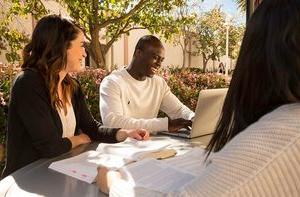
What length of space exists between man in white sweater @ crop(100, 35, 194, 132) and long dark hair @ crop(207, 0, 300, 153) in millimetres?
1622

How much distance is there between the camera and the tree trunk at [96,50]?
6129 millimetres

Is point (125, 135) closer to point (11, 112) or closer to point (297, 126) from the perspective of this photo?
point (11, 112)

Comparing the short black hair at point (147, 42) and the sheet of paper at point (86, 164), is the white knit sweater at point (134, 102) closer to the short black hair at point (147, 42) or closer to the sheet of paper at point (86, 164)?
the short black hair at point (147, 42)

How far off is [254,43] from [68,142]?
119 cm

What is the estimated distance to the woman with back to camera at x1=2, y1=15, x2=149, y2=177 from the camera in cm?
179

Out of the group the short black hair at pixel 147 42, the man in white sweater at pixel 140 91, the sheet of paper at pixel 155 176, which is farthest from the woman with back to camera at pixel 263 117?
the short black hair at pixel 147 42

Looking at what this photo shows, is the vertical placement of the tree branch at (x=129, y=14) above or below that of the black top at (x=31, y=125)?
above

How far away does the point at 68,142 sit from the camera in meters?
1.79

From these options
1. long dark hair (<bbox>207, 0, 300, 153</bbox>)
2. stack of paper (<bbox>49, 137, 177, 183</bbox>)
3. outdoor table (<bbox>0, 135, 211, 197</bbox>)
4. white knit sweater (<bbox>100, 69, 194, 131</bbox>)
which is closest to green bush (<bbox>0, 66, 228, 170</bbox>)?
white knit sweater (<bbox>100, 69, 194, 131</bbox>)

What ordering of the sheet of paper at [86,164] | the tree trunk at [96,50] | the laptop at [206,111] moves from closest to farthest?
1. the sheet of paper at [86,164]
2. the laptop at [206,111]
3. the tree trunk at [96,50]

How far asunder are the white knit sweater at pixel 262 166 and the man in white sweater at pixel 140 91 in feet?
5.76

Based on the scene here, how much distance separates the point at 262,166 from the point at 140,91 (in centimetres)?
216

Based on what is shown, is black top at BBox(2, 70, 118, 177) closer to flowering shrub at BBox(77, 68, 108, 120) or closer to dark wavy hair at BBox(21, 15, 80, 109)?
dark wavy hair at BBox(21, 15, 80, 109)

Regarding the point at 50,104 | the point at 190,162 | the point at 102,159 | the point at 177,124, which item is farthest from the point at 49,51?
the point at 190,162
